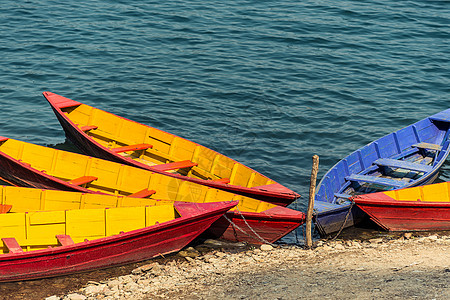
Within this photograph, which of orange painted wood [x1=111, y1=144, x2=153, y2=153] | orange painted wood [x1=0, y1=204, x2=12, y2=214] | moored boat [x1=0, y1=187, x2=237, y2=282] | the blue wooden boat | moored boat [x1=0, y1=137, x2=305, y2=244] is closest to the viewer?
moored boat [x1=0, y1=187, x2=237, y2=282]

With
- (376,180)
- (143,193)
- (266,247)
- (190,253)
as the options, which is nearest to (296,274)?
(266,247)

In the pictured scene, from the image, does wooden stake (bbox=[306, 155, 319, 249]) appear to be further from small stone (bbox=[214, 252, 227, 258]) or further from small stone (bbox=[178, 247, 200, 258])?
small stone (bbox=[178, 247, 200, 258])

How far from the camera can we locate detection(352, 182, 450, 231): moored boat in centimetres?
1385

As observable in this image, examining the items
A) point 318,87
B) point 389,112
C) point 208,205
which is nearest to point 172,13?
point 318,87

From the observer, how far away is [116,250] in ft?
40.7

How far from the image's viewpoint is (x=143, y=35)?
28.1m

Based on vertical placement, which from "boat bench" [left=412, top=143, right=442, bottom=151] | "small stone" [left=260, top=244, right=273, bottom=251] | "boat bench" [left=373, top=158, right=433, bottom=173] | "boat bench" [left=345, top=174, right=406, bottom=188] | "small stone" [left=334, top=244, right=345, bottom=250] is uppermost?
"boat bench" [left=412, top=143, right=442, bottom=151]

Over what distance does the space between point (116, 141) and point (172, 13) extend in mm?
14702

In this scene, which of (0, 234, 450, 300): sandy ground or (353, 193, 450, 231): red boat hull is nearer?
(0, 234, 450, 300): sandy ground

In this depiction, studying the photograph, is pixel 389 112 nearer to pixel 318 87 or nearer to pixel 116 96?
pixel 318 87

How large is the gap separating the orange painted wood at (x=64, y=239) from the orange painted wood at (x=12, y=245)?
85cm

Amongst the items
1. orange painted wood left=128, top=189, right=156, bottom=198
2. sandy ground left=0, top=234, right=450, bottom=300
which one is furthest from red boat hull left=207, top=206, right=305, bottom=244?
orange painted wood left=128, top=189, right=156, bottom=198

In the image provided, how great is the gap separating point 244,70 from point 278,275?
14.5 meters

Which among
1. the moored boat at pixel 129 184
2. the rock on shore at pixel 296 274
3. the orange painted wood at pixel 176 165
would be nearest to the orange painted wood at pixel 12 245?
the rock on shore at pixel 296 274
